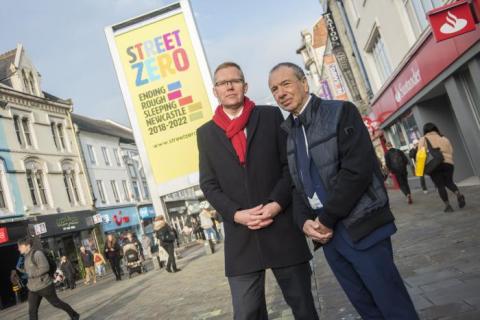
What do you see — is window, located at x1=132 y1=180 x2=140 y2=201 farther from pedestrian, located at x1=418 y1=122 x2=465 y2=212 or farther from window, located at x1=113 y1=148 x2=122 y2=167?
pedestrian, located at x1=418 y1=122 x2=465 y2=212

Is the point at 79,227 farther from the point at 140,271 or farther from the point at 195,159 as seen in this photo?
the point at 195,159

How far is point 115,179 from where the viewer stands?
124ft

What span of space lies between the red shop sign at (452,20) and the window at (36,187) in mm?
A: 24091

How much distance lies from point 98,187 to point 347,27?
22.4m

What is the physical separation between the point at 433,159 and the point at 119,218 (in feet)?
99.8

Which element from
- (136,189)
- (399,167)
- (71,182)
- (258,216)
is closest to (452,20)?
(399,167)

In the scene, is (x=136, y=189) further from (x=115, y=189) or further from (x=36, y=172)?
(x=36, y=172)

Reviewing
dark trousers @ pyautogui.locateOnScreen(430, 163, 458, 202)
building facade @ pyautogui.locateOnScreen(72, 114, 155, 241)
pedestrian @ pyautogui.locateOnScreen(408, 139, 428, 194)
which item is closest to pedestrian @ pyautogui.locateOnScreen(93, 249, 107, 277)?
building facade @ pyautogui.locateOnScreen(72, 114, 155, 241)

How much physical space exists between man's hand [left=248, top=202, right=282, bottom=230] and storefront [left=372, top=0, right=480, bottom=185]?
6583 millimetres

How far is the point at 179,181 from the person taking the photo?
10750mm

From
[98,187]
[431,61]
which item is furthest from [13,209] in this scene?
[431,61]

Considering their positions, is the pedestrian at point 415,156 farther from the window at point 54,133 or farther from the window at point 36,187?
the window at point 54,133

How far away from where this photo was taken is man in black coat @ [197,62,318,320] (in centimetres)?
270

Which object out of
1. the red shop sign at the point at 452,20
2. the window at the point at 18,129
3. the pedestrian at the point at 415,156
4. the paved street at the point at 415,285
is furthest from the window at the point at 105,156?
the red shop sign at the point at 452,20
